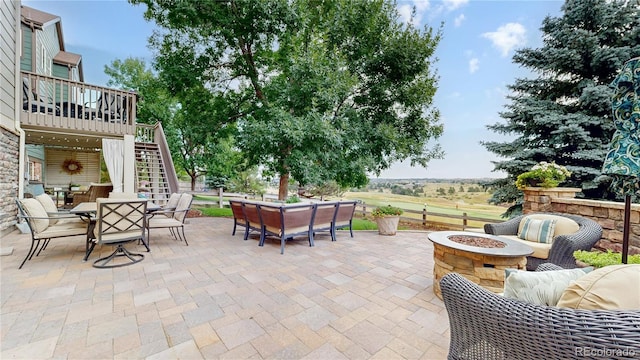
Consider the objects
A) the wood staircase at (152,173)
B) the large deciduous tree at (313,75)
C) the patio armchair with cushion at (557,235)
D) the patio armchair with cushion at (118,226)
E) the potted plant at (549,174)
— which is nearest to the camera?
the patio armchair with cushion at (557,235)

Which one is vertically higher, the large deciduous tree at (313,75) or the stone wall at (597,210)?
the large deciduous tree at (313,75)

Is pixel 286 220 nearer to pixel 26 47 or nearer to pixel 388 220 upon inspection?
pixel 388 220

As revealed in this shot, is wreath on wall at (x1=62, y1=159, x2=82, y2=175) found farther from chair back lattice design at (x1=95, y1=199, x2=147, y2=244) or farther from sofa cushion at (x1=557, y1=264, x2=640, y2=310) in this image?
sofa cushion at (x1=557, y1=264, x2=640, y2=310)

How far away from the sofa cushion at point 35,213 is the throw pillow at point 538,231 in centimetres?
689

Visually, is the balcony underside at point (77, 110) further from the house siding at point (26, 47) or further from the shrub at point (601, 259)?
the shrub at point (601, 259)

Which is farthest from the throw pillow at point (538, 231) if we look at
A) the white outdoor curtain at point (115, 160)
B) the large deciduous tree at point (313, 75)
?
the white outdoor curtain at point (115, 160)

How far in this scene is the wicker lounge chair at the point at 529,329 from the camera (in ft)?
3.06

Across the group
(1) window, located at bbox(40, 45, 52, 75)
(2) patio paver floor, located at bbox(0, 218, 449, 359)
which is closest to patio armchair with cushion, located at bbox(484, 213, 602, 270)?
(2) patio paver floor, located at bbox(0, 218, 449, 359)

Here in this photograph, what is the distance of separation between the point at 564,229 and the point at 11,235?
33.2 feet

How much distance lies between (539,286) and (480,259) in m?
1.43

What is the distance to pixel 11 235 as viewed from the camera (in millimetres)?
5445

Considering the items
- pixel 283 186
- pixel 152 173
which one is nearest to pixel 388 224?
pixel 283 186

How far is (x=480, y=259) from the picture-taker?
2658mm

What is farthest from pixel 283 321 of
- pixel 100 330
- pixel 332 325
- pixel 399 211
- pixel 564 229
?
pixel 399 211
